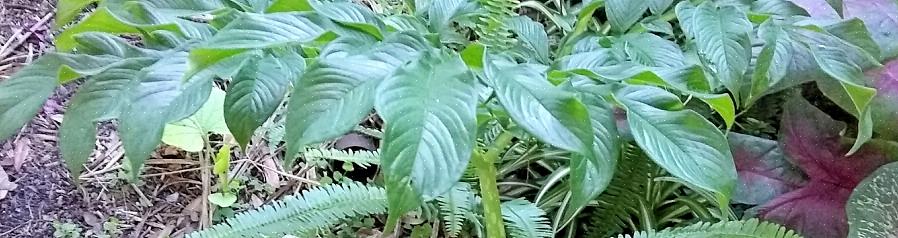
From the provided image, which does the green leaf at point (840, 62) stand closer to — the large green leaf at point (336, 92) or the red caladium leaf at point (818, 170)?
the red caladium leaf at point (818, 170)

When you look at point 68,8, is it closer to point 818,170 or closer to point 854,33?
point 854,33

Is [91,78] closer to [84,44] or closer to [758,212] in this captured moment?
[84,44]

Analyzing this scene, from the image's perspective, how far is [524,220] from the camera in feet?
3.07

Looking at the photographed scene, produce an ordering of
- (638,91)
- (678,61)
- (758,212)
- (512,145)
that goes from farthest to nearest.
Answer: (512,145)
(758,212)
(678,61)
(638,91)

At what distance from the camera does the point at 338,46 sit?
52 centimetres

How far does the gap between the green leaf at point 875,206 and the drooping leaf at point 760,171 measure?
0.12 m

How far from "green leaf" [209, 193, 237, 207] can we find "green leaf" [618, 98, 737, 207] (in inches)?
25.9

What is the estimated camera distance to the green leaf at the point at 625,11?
78cm

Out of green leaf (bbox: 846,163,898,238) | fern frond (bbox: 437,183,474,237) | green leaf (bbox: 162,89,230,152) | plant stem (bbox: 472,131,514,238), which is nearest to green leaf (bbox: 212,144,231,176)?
green leaf (bbox: 162,89,230,152)

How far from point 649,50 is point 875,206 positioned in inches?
13.1

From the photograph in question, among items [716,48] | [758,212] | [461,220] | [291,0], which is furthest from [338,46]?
[758,212]

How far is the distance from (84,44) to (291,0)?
0.53 ft

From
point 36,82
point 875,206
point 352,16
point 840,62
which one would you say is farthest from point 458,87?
point 875,206

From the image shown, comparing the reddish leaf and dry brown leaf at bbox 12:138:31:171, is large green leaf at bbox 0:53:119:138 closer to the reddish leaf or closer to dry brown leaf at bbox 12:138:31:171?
dry brown leaf at bbox 12:138:31:171
